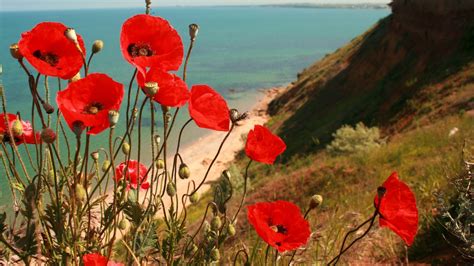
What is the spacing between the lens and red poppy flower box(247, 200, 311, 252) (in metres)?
1.72

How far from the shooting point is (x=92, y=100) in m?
1.57

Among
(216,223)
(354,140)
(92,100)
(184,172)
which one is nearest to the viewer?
(92,100)

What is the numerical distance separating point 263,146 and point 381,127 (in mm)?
18291

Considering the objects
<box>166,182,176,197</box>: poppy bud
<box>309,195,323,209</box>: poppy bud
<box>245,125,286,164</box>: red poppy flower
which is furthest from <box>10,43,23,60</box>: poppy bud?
<box>309,195,323,209</box>: poppy bud

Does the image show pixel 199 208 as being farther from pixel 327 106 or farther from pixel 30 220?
pixel 30 220

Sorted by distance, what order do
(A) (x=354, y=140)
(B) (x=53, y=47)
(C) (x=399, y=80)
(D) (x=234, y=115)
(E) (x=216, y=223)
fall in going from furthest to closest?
(C) (x=399, y=80) → (A) (x=354, y=140) → (E) (x=216, y=223) → (D) (x=234, y=115) → (B) (x=53, y=47)

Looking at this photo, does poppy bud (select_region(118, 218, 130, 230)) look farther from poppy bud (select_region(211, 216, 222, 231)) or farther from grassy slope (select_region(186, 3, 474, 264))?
grassy slope (select_region(186, 3, 474, 264))

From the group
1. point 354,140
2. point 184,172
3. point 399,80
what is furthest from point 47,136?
point 399,80

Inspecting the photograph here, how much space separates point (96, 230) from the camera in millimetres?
2014

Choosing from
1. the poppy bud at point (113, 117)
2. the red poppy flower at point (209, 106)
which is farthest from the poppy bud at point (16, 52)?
the red poppy flower at point (209, 106)

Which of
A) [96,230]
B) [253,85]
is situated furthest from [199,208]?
[253,85]

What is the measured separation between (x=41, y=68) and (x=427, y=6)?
25.4 metres

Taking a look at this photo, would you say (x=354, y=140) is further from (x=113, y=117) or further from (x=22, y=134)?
(x=113, y=117)

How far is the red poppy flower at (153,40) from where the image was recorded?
1.72 metres
